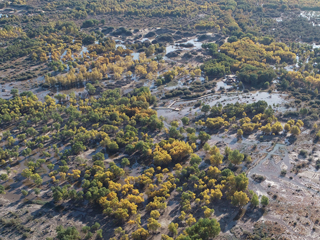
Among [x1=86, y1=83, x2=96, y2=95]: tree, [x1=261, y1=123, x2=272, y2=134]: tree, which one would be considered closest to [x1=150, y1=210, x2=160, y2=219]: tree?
[x1=261, y1=123, x2=272, y2=134]: tree

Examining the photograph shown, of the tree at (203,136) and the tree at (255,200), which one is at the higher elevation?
the tree at (203,136)

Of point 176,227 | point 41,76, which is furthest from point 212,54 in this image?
point 176,227

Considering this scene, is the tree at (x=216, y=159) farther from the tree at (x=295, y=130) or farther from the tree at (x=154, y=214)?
the tree at (x=295, y=130)

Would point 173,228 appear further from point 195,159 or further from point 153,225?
point 195,159

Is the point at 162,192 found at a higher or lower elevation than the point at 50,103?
lower

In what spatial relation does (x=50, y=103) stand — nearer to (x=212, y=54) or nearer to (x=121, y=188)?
(x=121, y=188)

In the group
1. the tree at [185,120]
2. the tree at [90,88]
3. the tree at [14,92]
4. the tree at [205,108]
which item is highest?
the tree at [14,92]

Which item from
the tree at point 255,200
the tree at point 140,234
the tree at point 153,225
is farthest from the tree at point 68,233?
the tree at point 255,200

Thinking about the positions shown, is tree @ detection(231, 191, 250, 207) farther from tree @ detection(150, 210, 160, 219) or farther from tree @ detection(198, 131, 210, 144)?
tree @ detection(198, 131, 210, 144)
